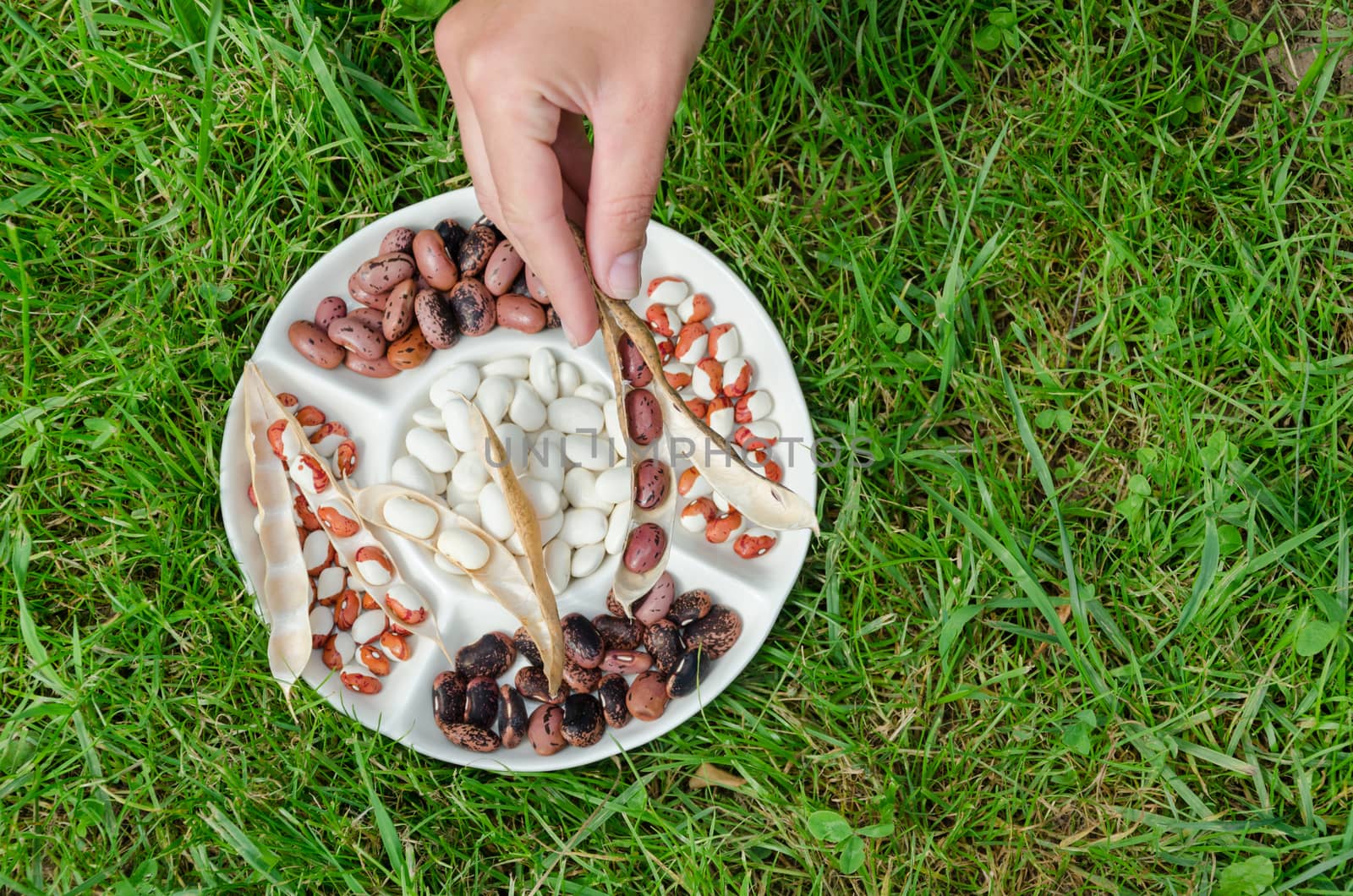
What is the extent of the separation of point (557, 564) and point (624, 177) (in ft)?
2.74

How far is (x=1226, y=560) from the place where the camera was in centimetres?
200

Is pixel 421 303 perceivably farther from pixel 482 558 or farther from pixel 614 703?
pixel 614 703

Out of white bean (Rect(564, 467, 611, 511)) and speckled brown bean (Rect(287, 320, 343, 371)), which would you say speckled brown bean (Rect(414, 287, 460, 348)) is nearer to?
speckled brown bean (Rect(287, 320, 343, 371))

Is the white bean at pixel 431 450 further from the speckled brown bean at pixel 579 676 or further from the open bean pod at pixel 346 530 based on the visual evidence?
the speckled brown bean at pixel 579 676

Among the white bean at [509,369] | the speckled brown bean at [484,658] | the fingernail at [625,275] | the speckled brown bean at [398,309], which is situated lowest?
the speckled brown bean at [484,658]

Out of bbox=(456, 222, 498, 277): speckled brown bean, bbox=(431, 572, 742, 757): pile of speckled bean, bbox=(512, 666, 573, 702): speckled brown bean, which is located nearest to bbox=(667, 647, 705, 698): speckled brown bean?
bbox=(431, 572, 742, 757): pile of speckled bean

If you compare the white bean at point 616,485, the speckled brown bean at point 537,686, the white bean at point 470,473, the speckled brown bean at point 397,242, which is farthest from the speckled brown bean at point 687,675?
the speckled brown bean at point 397,242

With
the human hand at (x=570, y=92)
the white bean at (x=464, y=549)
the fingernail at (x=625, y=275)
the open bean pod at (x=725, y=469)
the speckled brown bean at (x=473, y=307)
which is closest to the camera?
the human hand at (x=570, y=92)

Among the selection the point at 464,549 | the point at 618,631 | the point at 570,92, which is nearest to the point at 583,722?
the point at 618,631

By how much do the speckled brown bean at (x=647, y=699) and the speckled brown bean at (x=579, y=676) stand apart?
3.2 inches

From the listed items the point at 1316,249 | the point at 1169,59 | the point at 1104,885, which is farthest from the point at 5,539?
the point at 1316,249

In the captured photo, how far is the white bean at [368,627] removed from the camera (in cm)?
199

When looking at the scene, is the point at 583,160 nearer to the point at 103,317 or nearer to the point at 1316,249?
the point at 103,317

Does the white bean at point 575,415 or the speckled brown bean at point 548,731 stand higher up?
the white bean at point 575,415
